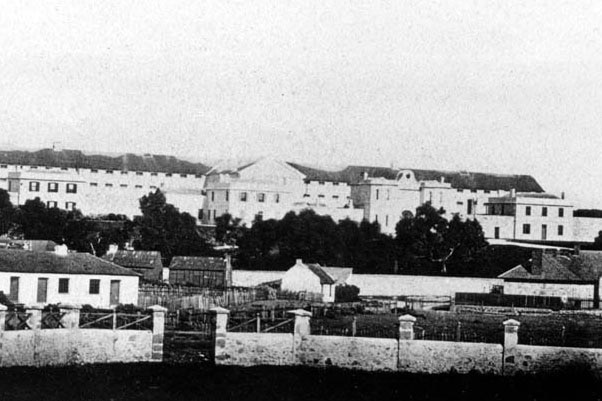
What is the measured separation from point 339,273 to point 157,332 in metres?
30.2

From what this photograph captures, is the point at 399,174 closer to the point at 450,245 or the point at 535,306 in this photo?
the point at 450,245

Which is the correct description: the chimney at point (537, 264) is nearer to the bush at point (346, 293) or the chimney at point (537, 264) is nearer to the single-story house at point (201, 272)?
the bush at point (346, 293)

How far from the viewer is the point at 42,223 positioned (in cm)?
6259

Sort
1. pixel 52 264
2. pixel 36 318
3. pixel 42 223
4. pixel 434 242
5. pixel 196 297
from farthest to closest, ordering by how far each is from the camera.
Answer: pixel 434 242 → pixel 42 223 → pixel 196 297 → pixel 52 264 → pixel 36 318

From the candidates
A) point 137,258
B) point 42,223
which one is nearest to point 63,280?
point 137,258

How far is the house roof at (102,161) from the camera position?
83.5m

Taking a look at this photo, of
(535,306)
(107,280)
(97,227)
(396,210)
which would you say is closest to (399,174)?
(396,210)

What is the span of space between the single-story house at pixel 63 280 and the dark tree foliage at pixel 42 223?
19307 millimetres

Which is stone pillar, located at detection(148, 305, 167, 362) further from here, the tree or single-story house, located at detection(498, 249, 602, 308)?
the tree

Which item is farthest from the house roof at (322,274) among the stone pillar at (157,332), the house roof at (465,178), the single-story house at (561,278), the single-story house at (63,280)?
the house roof at (465,178)

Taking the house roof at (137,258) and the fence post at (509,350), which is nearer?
the fence post at (509,350)

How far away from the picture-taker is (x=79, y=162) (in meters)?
84.6

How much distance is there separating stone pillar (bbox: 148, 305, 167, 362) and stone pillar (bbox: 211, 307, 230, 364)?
1390 mm

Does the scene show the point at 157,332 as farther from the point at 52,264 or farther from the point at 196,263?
the point at 196,263
